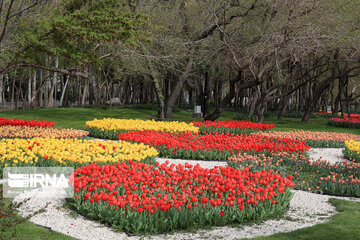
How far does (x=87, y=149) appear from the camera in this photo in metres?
10.7

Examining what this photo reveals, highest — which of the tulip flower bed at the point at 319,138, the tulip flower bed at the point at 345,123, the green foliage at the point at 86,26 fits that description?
the green foliage at the point at 86,26

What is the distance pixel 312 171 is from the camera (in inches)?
424

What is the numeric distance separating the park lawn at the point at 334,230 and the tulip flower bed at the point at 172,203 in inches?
28.3

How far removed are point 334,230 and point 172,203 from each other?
2564 millimetres

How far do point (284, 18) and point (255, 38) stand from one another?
6.30 feet

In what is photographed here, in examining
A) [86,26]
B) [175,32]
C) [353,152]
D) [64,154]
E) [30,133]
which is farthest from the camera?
[175,32]

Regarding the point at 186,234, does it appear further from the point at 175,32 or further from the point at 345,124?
the point at 345,124

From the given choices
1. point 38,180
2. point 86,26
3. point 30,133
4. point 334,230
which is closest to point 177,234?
point 334,230

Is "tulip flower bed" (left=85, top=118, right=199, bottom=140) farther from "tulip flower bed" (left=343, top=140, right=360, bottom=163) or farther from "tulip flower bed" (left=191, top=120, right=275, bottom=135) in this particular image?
"tulip flower bed" (left=343, top=140, right=360, bottom=163)

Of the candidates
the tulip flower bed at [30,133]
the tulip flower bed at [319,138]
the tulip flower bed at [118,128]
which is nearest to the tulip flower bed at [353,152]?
the tulip flower bed at [319,138]

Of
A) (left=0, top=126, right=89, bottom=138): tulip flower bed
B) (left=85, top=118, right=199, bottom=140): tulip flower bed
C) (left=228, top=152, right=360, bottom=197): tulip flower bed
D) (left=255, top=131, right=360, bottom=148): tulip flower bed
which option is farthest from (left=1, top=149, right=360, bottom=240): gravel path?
(left=85, top=118, right=199, bottom=140): tulip flower bed

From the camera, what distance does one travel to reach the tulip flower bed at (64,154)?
362 inches

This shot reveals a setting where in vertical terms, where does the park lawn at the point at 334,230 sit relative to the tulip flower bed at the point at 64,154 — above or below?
below

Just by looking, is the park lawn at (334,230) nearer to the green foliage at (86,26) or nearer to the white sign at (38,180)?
the white sign at (38,180)
